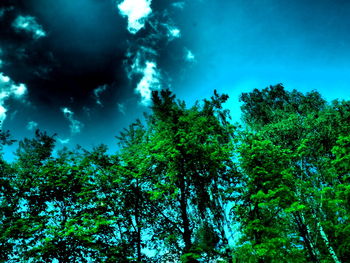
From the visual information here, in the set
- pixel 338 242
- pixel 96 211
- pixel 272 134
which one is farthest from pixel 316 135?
pixel 96 211

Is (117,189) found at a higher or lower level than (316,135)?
Answer: lower

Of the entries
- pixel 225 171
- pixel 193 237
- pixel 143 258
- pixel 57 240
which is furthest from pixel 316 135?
pixel 57 240

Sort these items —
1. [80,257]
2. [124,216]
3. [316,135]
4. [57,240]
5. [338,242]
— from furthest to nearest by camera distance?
[316,135], [338,242], [124,216], [80,257], [57,240]

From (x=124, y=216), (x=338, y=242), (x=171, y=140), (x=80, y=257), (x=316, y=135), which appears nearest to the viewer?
(x=80, y=257)

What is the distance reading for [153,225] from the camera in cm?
1187

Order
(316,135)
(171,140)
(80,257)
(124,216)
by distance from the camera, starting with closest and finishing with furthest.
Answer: (80,257)
(171,140)
(124,216)
(316,135)

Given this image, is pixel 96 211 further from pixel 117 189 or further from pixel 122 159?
pixel 122 159

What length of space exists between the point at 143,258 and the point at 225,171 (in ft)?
22.0

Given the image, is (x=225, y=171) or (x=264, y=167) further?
(x=225, y=171)

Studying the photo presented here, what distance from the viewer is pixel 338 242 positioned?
13031 mm

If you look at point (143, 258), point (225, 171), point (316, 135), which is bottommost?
point (143, 258)

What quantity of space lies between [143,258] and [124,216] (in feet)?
8.17

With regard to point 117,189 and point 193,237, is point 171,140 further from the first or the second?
point 193,237

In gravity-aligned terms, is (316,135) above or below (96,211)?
above
